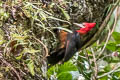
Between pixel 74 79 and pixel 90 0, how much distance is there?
1.71ft

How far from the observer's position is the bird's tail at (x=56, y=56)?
1451 mm

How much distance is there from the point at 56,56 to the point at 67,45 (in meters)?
0.11

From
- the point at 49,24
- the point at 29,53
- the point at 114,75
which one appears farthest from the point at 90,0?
the point at 29,53

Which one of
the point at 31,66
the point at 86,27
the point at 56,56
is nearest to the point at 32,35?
the point at 31,66

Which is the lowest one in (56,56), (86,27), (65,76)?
(65,76)

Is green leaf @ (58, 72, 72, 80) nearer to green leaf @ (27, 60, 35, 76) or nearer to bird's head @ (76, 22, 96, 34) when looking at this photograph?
bird's head @ (76, 22, 96, 34)

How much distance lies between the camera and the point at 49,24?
125cm

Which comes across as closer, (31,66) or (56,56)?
(31,66)

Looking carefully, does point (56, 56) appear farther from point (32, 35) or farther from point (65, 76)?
point (32, 35)

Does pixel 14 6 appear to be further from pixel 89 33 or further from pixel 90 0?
pixel 89 33

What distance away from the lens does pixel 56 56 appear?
57.7 inches

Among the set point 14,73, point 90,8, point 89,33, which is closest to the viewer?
point 14,73

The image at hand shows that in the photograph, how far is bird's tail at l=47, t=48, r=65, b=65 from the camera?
145cm

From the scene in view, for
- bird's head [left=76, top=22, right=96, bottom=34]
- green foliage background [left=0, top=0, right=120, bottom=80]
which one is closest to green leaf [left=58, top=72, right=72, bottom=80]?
green foliage background [left=0, top=0, right=120, bottom=80]
